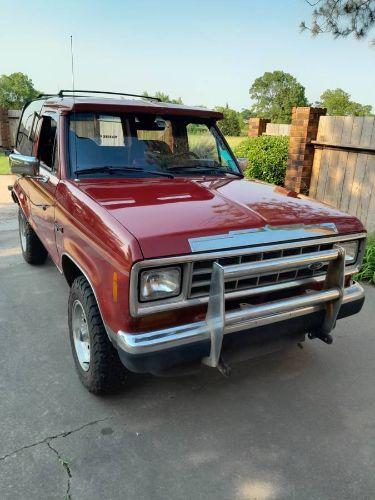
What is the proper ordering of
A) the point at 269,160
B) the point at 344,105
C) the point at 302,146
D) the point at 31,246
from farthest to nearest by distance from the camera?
the point at 344,105, the point at 269,160, the point at 302,146, the point at 31,246

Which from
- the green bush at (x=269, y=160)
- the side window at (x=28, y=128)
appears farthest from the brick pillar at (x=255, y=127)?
the side window at (x=28, y=128)

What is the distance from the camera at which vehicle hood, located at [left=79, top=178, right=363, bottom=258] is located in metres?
2.24

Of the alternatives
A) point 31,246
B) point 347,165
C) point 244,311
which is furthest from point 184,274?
point 347,165

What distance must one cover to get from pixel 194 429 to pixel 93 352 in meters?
0.80

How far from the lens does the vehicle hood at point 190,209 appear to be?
224 centimetres

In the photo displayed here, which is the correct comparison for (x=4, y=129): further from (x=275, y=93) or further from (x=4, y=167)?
(x=275, y=93)

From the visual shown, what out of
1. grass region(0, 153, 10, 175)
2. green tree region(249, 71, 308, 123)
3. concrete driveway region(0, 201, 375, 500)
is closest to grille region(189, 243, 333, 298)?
concrete driveway region(0, 201, 375, 500)

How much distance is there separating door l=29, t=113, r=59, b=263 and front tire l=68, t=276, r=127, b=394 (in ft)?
2.59

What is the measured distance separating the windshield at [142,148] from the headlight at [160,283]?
132 cm

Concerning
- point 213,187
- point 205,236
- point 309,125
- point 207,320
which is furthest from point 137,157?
point 309,125

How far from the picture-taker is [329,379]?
3.24 meters

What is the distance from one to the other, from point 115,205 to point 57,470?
152 cm

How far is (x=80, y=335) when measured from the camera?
10.2 feet

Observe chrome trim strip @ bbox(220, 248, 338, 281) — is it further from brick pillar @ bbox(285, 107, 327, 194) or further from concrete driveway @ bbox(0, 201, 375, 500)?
brick pillar @ bbox(285, 107, 327, 194)
